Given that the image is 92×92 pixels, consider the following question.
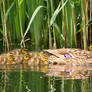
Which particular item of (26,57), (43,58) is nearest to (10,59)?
(26,57)

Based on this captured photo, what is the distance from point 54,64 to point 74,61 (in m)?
0.37

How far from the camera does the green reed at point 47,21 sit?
7.93m

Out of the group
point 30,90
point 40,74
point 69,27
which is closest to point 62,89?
point 30,90

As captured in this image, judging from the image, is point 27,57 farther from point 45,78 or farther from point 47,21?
point 45,78

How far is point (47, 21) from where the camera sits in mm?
9039

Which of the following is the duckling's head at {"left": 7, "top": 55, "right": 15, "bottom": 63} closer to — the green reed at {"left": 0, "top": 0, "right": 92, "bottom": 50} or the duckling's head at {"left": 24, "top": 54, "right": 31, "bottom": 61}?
the duckling's head at {"left": 24, "top": 54, "right": 31, "bottom": 61}

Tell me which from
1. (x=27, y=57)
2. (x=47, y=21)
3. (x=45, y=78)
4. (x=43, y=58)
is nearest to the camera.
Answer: (x=45, y=78)

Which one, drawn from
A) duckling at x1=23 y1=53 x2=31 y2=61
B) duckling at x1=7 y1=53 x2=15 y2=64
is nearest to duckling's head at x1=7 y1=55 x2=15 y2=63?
duckling at x1=7 y1=53 x2=15 y2=64

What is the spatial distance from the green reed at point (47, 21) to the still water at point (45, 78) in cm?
129

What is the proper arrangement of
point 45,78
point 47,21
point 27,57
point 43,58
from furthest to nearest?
point 47,21 < point 27,57 < point 43,58 < point 45,78

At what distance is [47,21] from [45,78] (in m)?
3.65

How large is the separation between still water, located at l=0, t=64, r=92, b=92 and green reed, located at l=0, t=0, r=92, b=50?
4.24 feet

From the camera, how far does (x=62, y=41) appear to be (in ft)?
28.4

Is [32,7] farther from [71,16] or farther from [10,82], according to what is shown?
[10,82]
